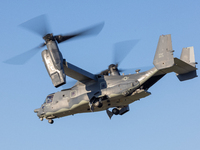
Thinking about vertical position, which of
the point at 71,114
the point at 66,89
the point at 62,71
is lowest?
the point at 71,114

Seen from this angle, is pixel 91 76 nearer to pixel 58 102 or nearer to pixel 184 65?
pixel 58 102

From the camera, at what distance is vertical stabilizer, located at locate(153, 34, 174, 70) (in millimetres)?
26594

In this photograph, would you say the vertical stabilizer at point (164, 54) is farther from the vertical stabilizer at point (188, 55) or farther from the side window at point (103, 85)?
the side window at point (103, 85)

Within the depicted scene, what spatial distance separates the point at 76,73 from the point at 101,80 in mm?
2202

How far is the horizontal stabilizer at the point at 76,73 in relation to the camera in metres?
29.1

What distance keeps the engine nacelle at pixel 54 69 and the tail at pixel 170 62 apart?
265 inches

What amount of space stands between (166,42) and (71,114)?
34.1ft

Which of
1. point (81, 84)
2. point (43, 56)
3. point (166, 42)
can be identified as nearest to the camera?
point (166, 42)

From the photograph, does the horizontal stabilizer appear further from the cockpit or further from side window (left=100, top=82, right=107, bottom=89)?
the cockpit

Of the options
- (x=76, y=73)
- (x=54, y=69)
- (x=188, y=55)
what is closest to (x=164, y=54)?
(x=188, y=55)

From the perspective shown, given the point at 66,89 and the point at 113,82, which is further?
the point at 66,89

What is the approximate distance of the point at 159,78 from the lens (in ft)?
95.5

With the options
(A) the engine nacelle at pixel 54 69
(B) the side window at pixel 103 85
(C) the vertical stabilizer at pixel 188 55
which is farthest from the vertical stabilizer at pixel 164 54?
(A) the engine nacelle at pixel 54 69

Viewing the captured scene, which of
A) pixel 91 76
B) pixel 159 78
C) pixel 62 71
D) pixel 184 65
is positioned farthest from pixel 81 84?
pixel 184 65
